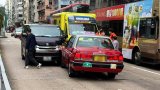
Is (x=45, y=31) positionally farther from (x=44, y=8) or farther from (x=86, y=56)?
(x=44, y=8)

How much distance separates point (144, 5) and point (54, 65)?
5.64 metres

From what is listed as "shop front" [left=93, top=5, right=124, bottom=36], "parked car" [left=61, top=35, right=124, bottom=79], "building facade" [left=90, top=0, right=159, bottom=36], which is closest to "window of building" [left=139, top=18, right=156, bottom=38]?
"building facade" [left=90, top=0, right=159, bottom=36]

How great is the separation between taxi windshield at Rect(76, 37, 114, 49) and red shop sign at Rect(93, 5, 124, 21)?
9.85 meters

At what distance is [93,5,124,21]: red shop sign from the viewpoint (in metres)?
24.9

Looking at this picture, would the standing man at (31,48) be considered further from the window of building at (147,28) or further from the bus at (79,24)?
the window of building at (147,28)

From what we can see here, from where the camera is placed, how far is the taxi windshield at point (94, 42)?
14.5 meters

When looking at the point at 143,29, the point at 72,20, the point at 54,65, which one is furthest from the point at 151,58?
the point at 72,20

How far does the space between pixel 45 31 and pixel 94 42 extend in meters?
4.75

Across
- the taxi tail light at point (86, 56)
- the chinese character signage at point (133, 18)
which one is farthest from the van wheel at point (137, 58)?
the taxi tail light at point (86, 56)

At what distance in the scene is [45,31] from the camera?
62.1 feet

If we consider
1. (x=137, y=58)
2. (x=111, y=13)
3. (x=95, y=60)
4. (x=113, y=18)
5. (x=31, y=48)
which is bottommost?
(x=137, y=58)

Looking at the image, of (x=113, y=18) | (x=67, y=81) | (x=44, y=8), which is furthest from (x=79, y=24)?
(x=44, y=8)

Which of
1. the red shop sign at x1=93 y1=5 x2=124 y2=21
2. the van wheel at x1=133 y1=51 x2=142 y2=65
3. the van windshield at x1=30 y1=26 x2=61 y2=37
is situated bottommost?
the van wheel at x1=133 y1=51 x2=142 y2=65

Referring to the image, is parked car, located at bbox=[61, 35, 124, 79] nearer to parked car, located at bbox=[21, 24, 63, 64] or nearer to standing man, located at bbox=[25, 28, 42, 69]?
standing man, located at bbox=[25, 28, 42, 69]
